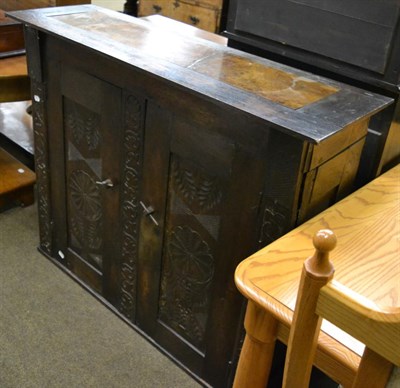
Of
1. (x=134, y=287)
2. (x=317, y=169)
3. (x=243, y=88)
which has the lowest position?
(x=134, y=287)

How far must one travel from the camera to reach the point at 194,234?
1.60 m

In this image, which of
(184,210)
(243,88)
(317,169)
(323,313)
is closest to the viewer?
(323,313)

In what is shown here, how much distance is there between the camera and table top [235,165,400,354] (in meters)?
1.08

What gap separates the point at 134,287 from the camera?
1.90 m

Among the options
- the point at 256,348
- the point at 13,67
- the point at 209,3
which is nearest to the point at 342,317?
the point at 256,348

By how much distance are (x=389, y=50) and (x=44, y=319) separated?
4.76 feet

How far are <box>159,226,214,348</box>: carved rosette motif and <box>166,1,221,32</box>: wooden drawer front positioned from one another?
2.33 m

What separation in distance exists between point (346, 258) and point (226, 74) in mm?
600

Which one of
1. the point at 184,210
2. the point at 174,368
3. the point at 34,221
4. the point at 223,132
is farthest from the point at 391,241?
the point at 34,221

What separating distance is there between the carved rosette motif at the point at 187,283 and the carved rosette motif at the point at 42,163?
651mm

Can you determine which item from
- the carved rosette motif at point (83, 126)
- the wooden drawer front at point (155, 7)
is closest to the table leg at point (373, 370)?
the carved rosette motif at point (83, 126)

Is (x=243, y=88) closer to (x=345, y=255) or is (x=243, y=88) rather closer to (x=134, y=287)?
(x=345, y=255)

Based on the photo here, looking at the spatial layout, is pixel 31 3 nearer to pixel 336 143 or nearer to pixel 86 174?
pixel 86 174

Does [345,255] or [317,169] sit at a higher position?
[317,169]
